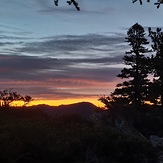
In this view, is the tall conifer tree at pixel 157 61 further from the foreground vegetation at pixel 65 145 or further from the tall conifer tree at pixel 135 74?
the foreground vegetation at pixel 65 145

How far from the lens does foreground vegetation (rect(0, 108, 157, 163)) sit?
1645 cm

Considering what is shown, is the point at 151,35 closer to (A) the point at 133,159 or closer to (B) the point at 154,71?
(B) the point at 154,71

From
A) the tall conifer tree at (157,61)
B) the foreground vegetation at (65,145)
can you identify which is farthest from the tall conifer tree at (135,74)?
the foreground vegetation at (65,145)

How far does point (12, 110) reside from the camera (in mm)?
26375

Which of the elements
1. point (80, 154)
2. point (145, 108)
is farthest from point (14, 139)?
point (145, 108)

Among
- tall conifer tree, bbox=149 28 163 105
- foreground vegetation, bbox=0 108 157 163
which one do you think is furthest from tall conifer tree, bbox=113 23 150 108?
foreground vegetation, bbox=0 108 157 163

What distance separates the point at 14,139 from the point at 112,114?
2314 cm

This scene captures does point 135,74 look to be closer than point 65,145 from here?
No

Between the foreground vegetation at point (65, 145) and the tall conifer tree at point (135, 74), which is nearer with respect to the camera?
the foreground vegetation at point (65, 145)

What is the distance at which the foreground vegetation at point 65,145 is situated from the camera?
54.0 ft

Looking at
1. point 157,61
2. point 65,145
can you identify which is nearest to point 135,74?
point 157,61

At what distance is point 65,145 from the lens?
17078 mm

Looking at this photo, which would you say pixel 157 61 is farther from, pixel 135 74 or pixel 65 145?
pixel 65 145

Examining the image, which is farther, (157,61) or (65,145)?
(157,61)
